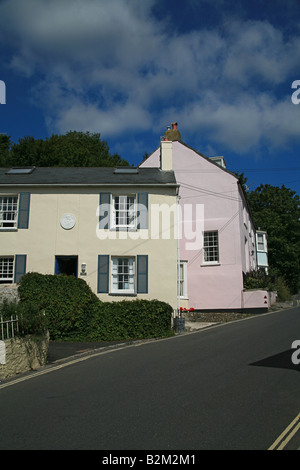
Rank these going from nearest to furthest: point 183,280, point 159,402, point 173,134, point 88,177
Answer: point 159,402, point 88,177, point 183,280, point 173,134

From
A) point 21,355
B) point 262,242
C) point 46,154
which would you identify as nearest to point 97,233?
point 21,355

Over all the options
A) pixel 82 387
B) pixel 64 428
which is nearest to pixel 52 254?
pixel 82 387

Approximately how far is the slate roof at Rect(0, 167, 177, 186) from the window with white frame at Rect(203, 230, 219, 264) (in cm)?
529

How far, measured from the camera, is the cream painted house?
17625mm

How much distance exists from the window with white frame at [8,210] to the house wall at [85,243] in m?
0.63

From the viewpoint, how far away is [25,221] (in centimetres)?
1806

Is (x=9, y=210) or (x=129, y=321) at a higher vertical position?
(x=9, y=210)

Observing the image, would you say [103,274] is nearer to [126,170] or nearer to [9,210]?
[9,210]

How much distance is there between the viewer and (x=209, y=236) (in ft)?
78.2

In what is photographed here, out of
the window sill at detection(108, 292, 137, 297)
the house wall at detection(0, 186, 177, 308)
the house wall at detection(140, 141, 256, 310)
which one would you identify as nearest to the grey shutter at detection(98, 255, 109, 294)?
the house wall at detection(0, 186, 177, 308)

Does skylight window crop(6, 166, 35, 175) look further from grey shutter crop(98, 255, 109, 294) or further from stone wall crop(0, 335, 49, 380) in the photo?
stone wall crop(0, 335, 49, 380)

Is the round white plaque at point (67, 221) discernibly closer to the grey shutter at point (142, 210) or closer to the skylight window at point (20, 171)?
the grey shutter at point (142, 210)

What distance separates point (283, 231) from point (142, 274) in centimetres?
2995

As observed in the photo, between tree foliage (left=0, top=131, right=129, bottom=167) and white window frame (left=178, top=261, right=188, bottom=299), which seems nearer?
white window frame (left=178, top=261, right=188, bottom=299)
